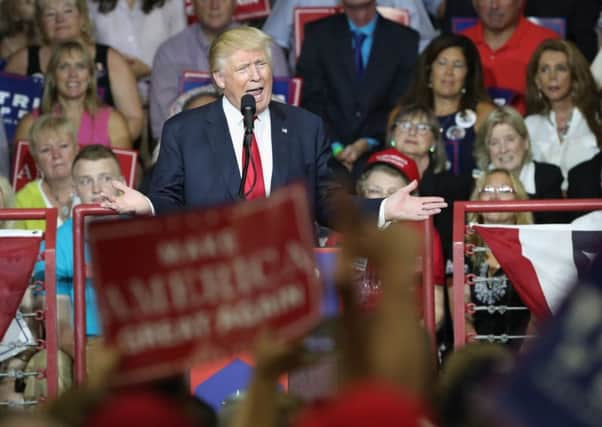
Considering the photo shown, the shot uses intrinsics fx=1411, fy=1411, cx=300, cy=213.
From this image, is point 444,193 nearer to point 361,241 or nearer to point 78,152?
point 78,152

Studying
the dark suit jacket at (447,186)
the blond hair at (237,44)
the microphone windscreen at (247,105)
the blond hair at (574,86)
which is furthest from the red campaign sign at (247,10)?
the microphone windscreen at (247,105)

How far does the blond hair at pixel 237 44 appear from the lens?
584 centimetres

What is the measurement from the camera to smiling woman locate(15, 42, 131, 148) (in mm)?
8477

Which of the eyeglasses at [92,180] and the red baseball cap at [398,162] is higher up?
the red baseball cap at [398,162]

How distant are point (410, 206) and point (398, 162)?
2.09 meters

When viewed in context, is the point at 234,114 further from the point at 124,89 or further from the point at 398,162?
the point at 124,89

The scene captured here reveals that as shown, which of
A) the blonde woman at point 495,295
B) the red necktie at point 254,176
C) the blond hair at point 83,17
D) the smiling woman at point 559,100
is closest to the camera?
the red necktie at point 254,176

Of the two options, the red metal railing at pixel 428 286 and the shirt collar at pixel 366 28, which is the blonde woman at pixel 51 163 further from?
the red metal railing at pixel 428 286

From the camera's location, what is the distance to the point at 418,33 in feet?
29.6

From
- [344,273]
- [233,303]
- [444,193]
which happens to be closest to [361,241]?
[344,273]

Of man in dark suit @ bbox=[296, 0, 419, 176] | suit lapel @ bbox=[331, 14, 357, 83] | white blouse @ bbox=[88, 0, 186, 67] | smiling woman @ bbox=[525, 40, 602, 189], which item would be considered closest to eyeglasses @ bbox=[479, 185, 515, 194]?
smiling woman @ bbox=[525, 40, 602, 189]

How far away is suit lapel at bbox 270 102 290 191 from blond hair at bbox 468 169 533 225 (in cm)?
152

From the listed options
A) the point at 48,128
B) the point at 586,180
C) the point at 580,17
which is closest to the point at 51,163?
the point at 48,128

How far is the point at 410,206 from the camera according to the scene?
5383 millimetres
